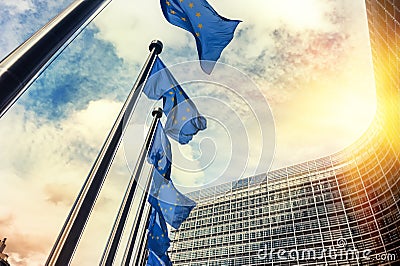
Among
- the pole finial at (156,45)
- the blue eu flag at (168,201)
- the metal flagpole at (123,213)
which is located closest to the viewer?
the metal flagpole at (123,213)

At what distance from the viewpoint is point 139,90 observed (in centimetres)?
714

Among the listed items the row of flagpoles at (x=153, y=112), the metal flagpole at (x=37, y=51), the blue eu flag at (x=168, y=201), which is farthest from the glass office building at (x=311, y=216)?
the metal flagpole at (x=37, y=51)

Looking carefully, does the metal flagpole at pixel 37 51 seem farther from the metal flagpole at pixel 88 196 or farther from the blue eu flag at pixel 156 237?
the blue eu flag at pixel 156 237

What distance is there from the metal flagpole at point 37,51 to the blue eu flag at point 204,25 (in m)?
3.46

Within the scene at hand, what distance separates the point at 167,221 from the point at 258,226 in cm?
4270

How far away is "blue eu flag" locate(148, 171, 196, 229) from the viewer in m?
10.9

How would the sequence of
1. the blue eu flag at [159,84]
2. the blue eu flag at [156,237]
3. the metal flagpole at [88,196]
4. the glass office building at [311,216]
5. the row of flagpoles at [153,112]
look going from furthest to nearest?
the glass office building at [311,216] → the blue eu flag at [156,237] → the blue eu flag at [159,84] → the metal flagpole at [88,196] → the row of flagpoles at [153,112]

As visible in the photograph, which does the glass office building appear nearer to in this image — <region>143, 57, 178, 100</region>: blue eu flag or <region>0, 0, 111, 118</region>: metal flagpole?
<region>143, 57, 178, 100</region>: blue eu flag

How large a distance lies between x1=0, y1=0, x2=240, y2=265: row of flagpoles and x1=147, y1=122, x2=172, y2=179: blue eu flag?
4cm

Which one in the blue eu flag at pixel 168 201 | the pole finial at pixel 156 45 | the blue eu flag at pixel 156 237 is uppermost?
the pole finial at pixel 156 45

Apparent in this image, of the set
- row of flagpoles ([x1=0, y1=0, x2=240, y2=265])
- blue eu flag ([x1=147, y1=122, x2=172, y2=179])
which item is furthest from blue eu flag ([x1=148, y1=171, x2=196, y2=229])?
blue eu flag ([x1=147, y1=122, x2=172, y2=179])

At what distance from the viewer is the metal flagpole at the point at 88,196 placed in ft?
13.9

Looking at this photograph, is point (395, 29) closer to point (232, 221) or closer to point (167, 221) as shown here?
point (167, 221)

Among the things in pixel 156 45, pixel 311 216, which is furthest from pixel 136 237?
pixel 311 216
